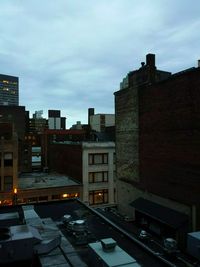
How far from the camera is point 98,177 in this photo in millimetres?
49906

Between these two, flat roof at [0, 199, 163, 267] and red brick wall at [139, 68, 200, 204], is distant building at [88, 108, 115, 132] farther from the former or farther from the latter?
flat roof at [0, 199, 163, 267]

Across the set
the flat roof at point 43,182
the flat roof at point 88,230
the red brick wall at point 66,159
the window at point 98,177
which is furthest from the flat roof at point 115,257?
the red brick wall at point 66,159

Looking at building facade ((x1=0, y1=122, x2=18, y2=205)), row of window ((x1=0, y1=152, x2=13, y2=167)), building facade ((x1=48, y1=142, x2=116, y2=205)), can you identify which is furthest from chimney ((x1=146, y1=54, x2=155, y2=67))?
row of window ((x1=0, y1=152, x2=13, y2=167))

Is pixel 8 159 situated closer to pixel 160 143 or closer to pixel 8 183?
pixel 8 183

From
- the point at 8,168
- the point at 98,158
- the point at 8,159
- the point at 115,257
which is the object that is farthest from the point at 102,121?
the point at 115,257

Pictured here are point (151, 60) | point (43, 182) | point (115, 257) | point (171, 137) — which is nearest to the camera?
point (115, 257)

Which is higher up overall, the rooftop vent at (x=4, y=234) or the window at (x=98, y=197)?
the rooftop vent at (x=4, y=234)

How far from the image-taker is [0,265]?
12.4m

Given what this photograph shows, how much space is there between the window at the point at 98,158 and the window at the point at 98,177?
78.4 inches

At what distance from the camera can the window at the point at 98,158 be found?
163 feet

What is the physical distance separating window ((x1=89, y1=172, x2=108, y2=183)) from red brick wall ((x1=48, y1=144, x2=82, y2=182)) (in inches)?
77.5

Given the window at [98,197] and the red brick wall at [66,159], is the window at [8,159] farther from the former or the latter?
the window at [98,197]

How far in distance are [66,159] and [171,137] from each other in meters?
30.0

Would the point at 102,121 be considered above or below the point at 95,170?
above
